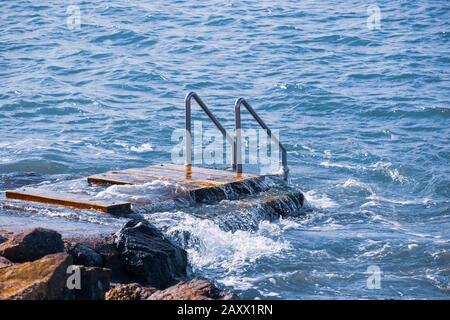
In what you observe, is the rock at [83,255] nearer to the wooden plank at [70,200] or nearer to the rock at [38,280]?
the rock at [38,280]

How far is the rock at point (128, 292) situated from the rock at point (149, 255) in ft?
2.38

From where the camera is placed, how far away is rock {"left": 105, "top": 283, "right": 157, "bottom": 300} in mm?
6957

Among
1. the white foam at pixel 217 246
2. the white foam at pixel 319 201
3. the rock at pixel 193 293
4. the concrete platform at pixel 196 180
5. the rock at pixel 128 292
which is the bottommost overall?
the white foam at pixel 319 201

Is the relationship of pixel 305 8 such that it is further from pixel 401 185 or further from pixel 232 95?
pixel 401 185

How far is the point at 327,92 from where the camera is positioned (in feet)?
65.5

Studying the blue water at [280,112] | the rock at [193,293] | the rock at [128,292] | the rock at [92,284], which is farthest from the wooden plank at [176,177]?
the rock at [193,293]

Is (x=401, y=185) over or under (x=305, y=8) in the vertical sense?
under

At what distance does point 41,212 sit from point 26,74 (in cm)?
1375

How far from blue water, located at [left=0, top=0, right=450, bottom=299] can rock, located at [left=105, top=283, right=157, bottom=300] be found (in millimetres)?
1383

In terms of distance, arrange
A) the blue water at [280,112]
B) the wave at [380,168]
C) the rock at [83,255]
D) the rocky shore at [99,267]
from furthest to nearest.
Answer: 1. the wave at [380,168]
2. the blue water at [280,112]
3. the rock at [83,255]
4. the rocky shore at [99,267]

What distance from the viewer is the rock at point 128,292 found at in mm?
6957

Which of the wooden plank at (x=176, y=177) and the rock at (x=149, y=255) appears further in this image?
the wooden plank at (x=176, y=177)

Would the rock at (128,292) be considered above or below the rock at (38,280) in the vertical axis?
below
